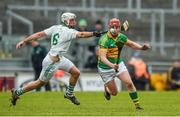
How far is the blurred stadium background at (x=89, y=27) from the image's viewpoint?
31.9m

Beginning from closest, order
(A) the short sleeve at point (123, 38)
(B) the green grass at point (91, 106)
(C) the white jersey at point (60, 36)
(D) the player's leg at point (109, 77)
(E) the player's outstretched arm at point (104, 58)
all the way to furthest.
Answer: (B) the green grass at point (91, 106)
(E) the player's outstretched arm at point (104, 58)
(A) the short sleeve at point (123, 38)
(C) the white jersey at point (60, 36)
(D) the player's leg at point (109, 77)

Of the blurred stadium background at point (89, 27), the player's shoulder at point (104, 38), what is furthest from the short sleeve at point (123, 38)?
the blurred stadium background at point (89, 27)

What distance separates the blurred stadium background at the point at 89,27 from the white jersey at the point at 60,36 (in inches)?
411

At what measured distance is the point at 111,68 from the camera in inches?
816

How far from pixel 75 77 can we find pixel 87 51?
11.6 metres

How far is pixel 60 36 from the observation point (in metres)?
20.4

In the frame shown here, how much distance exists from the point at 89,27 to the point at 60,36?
528 inches

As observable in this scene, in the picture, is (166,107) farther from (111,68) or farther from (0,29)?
(0,29)

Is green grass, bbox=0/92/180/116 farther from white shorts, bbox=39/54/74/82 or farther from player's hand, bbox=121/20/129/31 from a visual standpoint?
player's hand, bbox=121/20/129/31

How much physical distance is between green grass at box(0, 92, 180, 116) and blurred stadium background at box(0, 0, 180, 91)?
6212mm

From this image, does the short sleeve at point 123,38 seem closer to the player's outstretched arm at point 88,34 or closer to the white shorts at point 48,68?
the player's outstretched arm at point 88,34

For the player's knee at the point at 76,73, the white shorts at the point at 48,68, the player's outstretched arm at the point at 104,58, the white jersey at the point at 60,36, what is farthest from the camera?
the player's knee at the point at 76,73

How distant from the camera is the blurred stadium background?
3191 centimetres

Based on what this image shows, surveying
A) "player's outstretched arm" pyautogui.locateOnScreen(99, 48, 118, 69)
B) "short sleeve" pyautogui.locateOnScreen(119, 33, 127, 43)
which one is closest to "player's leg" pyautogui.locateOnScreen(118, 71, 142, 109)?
"player's outstretched arm" pyautogui.locateOnScreen(99, 48, 118, 69)
